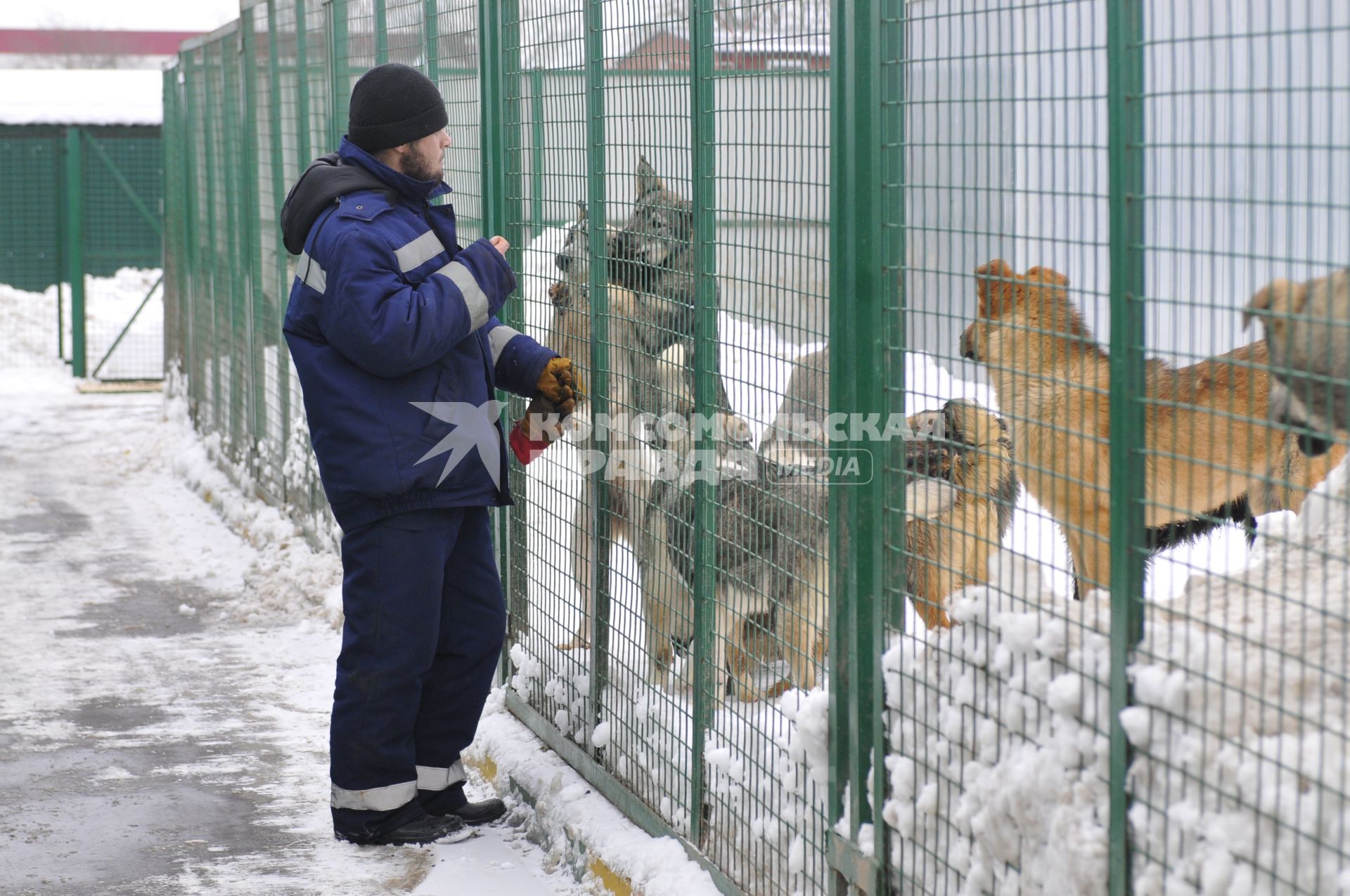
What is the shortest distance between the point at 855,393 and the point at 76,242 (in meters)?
15.1

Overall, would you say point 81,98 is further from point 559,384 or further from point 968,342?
point 968,342

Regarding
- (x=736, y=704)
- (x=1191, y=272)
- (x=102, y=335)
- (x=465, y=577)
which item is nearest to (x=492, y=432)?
(x=465, y=577)

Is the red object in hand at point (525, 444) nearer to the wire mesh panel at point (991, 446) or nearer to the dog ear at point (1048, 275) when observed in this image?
the wire mesh panel at point (991, 446)

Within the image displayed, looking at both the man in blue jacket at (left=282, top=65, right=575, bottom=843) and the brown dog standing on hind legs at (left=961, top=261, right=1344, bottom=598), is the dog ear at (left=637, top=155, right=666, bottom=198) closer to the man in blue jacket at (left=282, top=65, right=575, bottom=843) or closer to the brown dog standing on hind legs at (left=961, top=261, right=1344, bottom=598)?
the man in blue jacket at (left=282, top=65, right=575, bottom=843)

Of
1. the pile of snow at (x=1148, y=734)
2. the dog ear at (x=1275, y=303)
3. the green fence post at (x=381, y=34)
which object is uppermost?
the green fence post at (x=381, y=34)

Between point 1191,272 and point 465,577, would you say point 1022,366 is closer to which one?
point 1191,272

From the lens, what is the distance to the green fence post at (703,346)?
3.41 meters

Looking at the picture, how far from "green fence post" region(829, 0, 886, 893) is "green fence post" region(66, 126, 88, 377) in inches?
577

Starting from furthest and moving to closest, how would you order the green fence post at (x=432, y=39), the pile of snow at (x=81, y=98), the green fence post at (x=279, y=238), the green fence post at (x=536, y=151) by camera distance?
1. the pile of snow at (x=81, y=98)
2. the green fence post at (x=279, y=238)
3. the green fence post at (x=432, y=39)
4. the green fence post at (x=536, y=151)

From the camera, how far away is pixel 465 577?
435 centimetres

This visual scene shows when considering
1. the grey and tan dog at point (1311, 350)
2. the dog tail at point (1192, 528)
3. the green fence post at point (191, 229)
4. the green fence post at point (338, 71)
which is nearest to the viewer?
the grey and tan dog at point (1311, 350)

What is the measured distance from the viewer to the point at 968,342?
252 centimetres

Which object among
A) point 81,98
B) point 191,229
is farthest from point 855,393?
point 81,98

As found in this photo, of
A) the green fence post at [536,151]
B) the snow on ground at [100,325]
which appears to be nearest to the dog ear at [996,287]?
the green fence post at [536,151]
